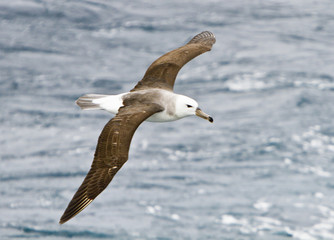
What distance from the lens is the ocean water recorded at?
98.3ft

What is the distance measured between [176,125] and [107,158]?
25.1 metres

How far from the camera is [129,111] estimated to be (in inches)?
501

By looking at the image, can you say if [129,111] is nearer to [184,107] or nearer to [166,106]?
[166,106]

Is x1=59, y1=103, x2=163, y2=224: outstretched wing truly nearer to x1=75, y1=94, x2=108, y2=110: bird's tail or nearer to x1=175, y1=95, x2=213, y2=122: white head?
x1=175, y1=95, x2=213, y2=122: white head

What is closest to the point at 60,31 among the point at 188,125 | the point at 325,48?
the point at 188,125

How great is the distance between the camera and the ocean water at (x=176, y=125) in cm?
2997

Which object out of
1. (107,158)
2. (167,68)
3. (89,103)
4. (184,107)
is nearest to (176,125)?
(167,68)

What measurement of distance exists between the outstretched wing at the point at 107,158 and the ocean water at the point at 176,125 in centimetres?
1673

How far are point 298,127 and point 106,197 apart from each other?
10673 mm

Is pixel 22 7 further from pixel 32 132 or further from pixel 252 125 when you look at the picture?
pixel 252 125

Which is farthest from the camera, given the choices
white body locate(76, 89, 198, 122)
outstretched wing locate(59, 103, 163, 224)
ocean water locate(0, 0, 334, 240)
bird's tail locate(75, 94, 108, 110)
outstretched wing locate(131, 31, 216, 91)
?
ocean water locate(0, 0, 334, 240)

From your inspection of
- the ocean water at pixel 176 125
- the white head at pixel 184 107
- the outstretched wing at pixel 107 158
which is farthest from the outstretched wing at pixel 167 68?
the ocean water at pixel 176 125

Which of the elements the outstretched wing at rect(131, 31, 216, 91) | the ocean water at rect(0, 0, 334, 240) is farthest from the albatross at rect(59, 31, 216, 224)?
the ocean water at rect(0, 0, 334, 240)

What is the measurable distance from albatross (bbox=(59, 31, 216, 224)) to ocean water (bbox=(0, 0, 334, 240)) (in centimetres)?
1441
